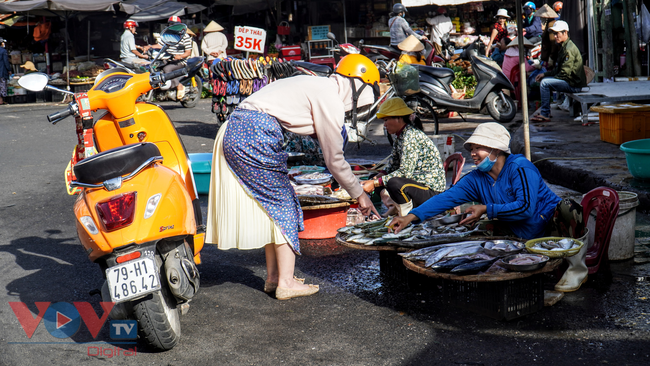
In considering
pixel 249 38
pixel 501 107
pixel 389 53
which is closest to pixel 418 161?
pixel 501 107

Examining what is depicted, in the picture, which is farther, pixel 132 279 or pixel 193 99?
pixel 193 99

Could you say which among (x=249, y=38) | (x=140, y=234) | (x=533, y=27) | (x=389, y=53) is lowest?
(x=140, y=234)

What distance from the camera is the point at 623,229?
446 cm

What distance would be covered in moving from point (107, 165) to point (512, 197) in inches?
104

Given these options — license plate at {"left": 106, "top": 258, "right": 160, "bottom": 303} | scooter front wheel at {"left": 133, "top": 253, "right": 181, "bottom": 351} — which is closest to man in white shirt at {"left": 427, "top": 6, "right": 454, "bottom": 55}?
scooter front wheel at {"left": 133, "top": 253, "right": 181, "bottom": 351}

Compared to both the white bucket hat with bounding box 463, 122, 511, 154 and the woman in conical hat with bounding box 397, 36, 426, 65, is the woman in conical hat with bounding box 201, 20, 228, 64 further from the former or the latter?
the white bucket hat with bounding box 463, 122, 511, 154

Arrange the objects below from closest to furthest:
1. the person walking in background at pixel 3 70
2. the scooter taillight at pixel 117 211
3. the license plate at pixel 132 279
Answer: the license plate at pixel 132 279 → the scooter taillight at pixel 117 211 → the person walking in background at pixel 3 70

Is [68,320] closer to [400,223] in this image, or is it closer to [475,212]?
[400,223]

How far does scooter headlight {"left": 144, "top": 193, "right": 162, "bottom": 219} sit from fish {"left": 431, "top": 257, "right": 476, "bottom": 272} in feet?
5.53

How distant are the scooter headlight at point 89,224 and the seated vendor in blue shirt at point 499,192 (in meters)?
2.03

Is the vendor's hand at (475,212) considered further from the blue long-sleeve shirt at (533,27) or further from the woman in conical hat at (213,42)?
the blue long-sleeve shirt at (533,27)

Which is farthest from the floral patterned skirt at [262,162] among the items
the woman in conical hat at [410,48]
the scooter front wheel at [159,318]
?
the woman in conical hat at [410,48]

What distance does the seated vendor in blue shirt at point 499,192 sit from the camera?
13.3ft

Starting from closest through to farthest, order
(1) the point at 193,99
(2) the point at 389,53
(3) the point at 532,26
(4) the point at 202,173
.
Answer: (4) the point at 202,173 < (2) the point at 389,53 < (3) the point at 532,26 < (1) the point at 193,99
